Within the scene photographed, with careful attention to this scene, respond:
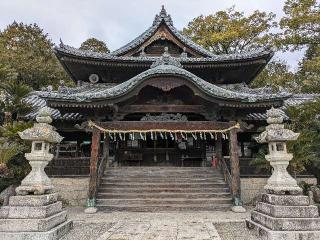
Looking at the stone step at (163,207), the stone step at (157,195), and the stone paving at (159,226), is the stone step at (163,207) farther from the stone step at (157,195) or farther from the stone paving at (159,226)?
the stone step at (157,195)

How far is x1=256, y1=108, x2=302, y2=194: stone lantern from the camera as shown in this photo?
6734 millimetres

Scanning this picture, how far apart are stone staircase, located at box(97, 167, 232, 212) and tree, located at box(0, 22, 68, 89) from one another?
59.5 feet

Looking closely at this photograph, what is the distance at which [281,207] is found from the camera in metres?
6.37

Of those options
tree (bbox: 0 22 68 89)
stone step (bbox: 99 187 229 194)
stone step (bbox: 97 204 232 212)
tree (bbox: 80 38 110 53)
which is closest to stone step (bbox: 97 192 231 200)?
stone step (bbox: 99 187 229 194)

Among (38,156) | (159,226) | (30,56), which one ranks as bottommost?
(159,226)

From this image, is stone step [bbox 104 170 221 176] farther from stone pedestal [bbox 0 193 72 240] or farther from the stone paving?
stone pedestal [bbox 0 193 72 240]

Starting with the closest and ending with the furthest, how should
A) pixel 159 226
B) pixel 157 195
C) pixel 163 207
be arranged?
1. pixel 159 226
2. pixel 163 207
3. pixel 157 195

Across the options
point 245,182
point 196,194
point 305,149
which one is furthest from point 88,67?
point 305,149

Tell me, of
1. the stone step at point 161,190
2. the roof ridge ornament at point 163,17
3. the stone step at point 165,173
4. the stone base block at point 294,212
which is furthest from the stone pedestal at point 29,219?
the roof ridge ornament at point 163,17

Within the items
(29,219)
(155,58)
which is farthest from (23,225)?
(155,58)

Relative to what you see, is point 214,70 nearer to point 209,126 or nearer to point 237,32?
point 209,126

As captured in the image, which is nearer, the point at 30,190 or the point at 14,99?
the point at 30,190

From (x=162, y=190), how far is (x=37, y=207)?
6237mm

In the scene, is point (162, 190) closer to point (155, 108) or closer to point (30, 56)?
point (155, 108)
